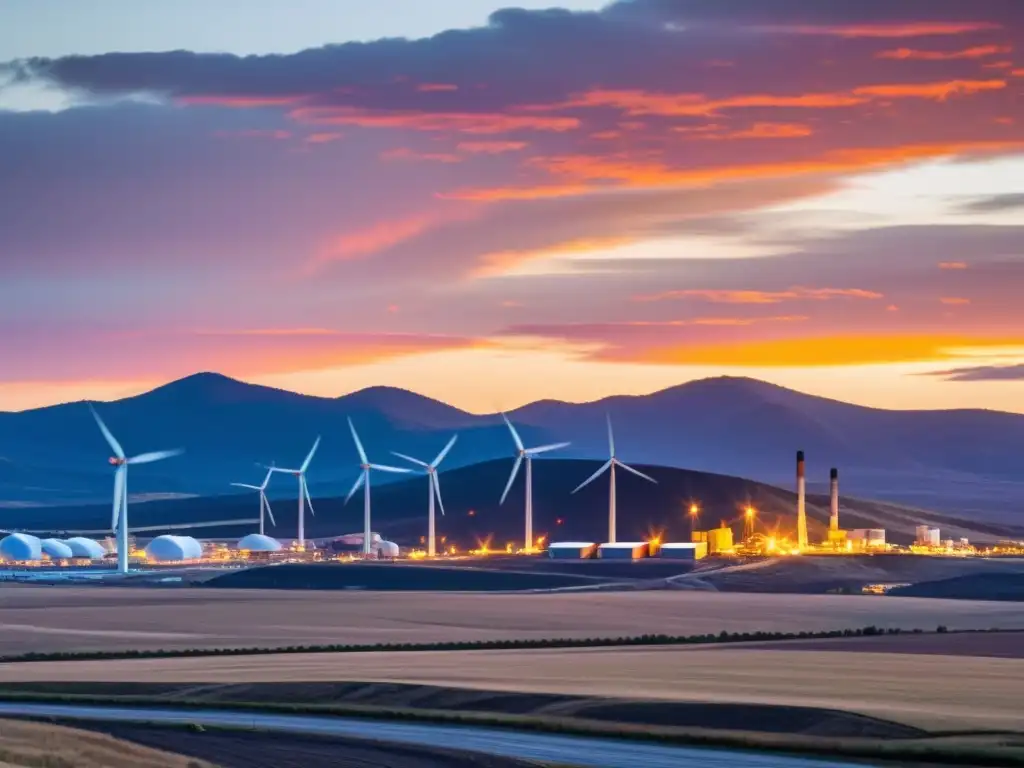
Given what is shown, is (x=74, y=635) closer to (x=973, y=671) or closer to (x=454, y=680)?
(x=454, y=680)

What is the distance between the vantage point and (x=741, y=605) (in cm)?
15888

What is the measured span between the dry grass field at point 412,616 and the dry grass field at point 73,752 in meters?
53.2

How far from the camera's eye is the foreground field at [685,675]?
72.4m

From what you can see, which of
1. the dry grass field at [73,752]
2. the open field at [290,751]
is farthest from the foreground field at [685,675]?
the dry grass field at [73,752]

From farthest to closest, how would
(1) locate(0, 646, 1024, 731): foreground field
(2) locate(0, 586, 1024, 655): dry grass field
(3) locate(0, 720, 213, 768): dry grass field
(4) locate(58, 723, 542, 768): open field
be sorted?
(2) locate(0, 586, 1024, 655): dry grass field → (1) locate(0, 646, 1024, 731): foreground field → (4) locate(58, 723, 542, 768): open field → (3) locate(0, 720, 213, 768): dry grass field

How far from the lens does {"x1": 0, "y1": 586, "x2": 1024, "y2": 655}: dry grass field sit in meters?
123

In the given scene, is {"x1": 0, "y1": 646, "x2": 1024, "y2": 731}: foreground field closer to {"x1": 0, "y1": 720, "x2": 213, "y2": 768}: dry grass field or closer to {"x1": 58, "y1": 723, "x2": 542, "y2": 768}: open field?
{"x1": 58, "y1": 723, "x2": 542, "y2": 768}: open field

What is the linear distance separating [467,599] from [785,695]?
314ft

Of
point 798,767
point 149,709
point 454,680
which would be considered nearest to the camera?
point 798,767

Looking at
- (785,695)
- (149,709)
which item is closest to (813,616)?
(785,695)

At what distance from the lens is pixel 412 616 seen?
145125 millimetres

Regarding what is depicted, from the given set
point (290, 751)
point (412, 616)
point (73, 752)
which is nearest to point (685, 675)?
point (290, 751)

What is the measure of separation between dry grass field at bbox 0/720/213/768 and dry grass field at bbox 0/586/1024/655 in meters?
53.2

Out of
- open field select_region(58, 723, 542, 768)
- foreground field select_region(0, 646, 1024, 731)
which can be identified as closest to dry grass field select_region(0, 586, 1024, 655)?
foreground field select_region(0, 646, 1024, 731)
